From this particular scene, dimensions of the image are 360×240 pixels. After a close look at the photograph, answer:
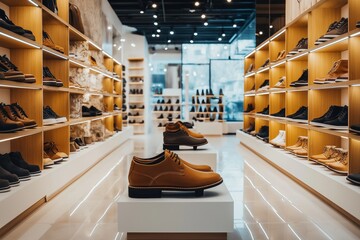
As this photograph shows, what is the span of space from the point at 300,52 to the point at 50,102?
3.32 meters

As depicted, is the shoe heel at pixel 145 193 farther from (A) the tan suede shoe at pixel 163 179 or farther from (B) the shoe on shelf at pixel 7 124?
(B) the shoe on shelf at pixel 7 124

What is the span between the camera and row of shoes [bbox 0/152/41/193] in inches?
125

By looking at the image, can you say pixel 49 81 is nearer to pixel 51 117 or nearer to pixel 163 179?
pixel 51 117

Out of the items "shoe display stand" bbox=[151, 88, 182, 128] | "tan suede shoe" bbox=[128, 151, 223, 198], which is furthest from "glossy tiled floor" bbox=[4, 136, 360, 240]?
"shoe display stand" bbox=[151, 88, 182, 128]

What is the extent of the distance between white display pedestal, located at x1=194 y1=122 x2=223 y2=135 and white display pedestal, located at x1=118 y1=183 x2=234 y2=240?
433 inches

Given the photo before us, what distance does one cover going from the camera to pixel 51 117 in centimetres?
476

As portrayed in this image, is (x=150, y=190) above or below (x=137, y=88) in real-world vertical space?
below

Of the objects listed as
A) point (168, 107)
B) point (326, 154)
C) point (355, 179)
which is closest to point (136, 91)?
point (168, 107)

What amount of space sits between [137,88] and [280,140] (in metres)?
8.97

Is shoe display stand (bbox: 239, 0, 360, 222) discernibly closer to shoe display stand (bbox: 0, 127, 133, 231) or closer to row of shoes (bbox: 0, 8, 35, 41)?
shoe display stand (bbox: 0, 127, 133, 231)

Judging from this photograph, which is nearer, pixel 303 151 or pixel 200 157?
pixel 200 157

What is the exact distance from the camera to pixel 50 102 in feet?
17.5

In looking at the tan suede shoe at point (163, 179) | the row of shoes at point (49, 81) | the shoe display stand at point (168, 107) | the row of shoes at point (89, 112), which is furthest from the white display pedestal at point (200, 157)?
the shoe display stand at point (168, 107)

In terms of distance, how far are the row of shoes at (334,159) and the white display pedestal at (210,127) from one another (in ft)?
28.8
